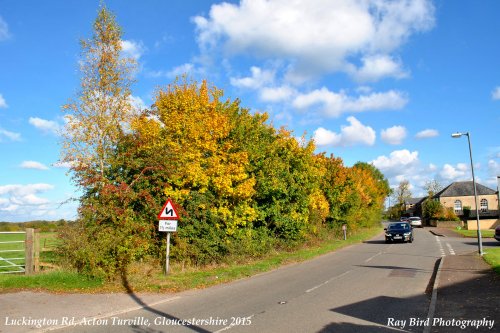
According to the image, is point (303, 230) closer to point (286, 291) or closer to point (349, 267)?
point (349, 267)

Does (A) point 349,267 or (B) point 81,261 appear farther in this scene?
(A) point 349,267

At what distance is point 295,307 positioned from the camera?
31.2 ft

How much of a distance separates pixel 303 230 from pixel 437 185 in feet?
311

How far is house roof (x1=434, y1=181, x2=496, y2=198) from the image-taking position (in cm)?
8925

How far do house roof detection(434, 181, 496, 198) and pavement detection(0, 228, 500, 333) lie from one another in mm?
86046

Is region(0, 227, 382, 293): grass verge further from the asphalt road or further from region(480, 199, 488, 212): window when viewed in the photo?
region(480, 199, 488, 212): window

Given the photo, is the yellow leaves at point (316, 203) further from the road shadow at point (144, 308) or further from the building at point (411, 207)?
the building at point (411, 207)

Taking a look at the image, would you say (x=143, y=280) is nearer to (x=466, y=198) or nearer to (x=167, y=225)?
(x=167, y=225)

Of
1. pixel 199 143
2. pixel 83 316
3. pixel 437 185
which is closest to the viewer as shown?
pixel 83 316

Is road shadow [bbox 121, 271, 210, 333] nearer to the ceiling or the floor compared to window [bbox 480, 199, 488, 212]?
nearer to the floor

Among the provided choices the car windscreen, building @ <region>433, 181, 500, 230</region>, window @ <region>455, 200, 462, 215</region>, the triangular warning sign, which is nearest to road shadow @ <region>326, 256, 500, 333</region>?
the triangular warning sign

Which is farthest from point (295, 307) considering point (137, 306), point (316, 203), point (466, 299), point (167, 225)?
point (316, 203)

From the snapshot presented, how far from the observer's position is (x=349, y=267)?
1712 cm

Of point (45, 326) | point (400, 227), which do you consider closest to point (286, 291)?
point (45, 326)
